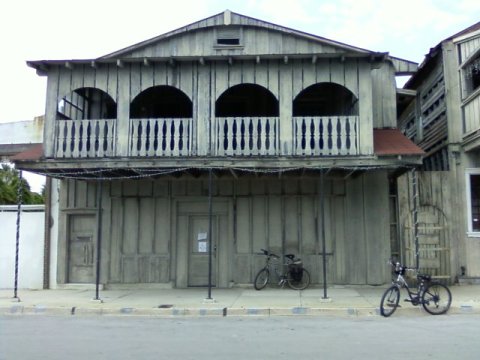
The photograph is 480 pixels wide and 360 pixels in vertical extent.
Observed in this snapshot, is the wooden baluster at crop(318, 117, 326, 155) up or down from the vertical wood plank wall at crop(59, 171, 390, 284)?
up

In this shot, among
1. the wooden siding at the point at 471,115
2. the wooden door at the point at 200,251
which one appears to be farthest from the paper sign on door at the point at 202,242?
the wooden siding at the point at 471,115

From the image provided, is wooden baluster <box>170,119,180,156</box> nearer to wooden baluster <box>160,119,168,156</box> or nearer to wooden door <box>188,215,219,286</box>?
wooden baluster <box>160,119,168,156</box>

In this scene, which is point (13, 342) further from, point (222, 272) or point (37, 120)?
point (37, 120)

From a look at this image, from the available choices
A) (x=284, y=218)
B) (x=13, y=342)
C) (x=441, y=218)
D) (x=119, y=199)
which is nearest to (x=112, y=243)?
(x=119, y=199)

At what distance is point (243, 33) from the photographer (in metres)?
14.6

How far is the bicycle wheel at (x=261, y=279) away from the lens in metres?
13.9

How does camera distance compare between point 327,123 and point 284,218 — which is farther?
point 284,218

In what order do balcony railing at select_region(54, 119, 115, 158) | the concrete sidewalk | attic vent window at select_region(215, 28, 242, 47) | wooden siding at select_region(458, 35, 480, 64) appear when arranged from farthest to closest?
attic vent window at select_region(215, 28, 242, 47), wooden siding at select_region(458, 35, 480, 64), balcony railing at select_region(54, 119, 115, 158), the concrete sidewalk

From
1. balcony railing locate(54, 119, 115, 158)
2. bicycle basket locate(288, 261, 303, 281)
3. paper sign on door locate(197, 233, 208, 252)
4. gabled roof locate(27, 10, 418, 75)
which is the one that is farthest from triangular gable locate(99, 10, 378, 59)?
bicycle basket locate(288, 261, 303, 281)

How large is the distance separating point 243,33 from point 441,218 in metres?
7.59

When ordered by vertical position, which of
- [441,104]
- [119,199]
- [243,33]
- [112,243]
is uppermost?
[243,33]

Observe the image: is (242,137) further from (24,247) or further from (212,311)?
(24,247)

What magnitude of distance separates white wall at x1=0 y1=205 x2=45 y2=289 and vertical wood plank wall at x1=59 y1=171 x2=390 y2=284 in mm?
838

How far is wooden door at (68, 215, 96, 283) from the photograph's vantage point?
14.7 meters
